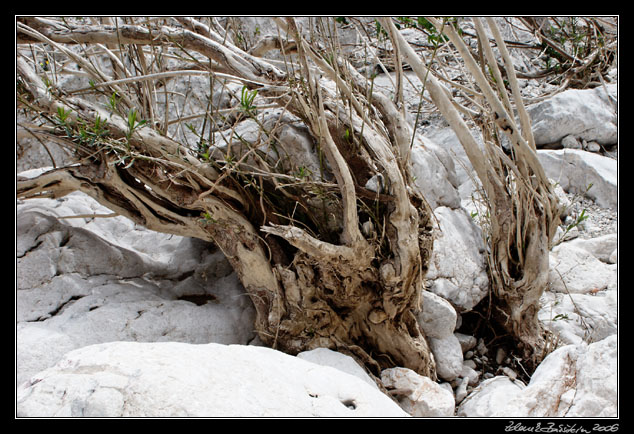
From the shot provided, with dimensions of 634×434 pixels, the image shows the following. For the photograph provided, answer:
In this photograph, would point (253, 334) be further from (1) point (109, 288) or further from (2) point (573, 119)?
(2) point (573, 119)

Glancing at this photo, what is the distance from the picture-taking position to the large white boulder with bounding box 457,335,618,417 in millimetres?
2451

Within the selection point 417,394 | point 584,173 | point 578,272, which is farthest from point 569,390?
point 584,173

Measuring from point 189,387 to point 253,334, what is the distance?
132cm

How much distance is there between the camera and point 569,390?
2613 millimetres

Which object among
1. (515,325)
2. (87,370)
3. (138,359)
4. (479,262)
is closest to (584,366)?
(515,325)

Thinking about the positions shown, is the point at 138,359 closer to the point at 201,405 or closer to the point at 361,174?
the point at 201,405

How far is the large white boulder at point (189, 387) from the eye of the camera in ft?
6.48

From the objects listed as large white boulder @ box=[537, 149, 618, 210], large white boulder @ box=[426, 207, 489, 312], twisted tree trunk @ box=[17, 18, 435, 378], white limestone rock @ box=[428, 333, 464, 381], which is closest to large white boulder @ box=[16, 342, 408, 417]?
twisted tree trunk @ box=[17, 18, 435, 378]

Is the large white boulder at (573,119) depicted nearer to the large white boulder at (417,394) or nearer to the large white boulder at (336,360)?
the large white boulder at (417,394)

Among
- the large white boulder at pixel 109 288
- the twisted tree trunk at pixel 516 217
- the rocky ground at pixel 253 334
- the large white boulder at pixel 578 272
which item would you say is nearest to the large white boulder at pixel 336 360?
the rocky ground at pixel 253 334

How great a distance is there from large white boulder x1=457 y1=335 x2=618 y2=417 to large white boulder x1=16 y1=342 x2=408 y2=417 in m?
0.70

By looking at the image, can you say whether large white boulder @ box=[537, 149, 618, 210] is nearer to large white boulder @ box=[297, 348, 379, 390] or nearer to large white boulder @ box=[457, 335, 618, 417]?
large white boulder @ box=[457, 335, 618, 417]

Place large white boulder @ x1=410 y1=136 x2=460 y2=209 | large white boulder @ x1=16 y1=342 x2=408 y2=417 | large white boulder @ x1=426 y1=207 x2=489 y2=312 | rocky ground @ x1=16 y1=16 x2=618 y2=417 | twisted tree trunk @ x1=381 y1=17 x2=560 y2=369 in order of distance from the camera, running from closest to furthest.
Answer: large white boulder @ x1=16 y1=342 x2=408 y2=417 < rocky ground @ x1=16 y1=16 x2=618 y2=417 < twisted tree trunk @ x1=381 y1=17 x2=560 y2=369 < large white boulder @ x1=426 y1=207 x2=489 y2=312 < large white boulder @ x1=410 y1=136 x2=460 y2=209
